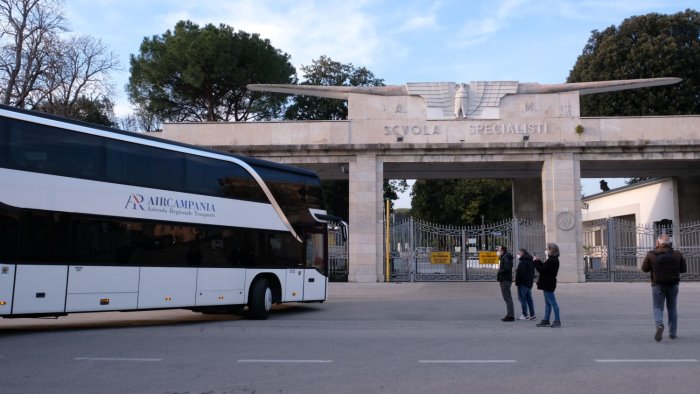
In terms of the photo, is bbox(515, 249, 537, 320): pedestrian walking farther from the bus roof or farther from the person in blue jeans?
the bus roof

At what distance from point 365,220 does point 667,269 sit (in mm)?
17660

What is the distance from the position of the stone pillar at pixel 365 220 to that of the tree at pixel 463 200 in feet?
92.6

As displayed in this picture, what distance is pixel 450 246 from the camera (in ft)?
93.6

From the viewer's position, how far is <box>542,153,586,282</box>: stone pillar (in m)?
27.1

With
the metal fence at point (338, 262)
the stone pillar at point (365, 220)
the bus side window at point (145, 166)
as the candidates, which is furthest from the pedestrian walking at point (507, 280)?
the metal fence at point (338, 262)

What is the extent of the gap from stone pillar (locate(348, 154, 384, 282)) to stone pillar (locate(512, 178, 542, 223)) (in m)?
8.54

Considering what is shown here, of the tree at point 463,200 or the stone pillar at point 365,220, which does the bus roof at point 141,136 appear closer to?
the stone pillar at point 365,220

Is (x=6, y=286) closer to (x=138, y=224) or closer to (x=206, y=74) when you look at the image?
(x=138, y=224)

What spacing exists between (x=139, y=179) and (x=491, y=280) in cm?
1955

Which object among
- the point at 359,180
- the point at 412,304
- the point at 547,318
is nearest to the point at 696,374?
the point at 547,318

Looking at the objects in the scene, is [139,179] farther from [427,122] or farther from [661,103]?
[661,103]

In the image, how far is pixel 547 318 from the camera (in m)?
13.1

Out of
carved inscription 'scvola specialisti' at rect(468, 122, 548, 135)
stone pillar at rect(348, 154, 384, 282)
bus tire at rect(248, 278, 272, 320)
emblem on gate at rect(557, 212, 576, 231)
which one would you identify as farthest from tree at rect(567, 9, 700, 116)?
bus tire at rect(248, 278, 272, 320)

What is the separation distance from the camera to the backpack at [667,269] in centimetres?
1046
